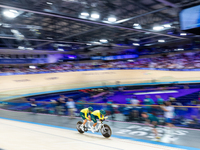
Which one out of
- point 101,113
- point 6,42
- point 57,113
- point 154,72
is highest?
point 6,42

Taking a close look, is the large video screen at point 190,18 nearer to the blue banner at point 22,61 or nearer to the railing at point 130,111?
the railing at point 130,111

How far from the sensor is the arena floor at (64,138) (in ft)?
11.7

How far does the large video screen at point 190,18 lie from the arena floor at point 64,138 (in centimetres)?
482

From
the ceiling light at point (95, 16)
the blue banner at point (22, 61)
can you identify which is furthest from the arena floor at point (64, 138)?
the blue banner at point (22, 61)

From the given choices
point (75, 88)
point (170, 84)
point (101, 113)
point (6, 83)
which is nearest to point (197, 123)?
point (101, 113)

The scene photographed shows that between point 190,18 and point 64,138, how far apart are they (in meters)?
7.43

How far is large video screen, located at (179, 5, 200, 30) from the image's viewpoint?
22.8 feet

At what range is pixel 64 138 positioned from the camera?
4395 millimetres

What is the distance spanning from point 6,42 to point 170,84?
69.2 ft

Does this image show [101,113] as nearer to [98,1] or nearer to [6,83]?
[98,1]

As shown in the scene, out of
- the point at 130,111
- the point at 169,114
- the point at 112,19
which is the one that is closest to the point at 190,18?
the point at 169,114

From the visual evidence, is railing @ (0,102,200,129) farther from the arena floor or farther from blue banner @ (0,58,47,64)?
blue banner @ (0,58,47,64)

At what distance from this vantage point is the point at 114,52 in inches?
1319

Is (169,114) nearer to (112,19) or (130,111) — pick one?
(130,111)
